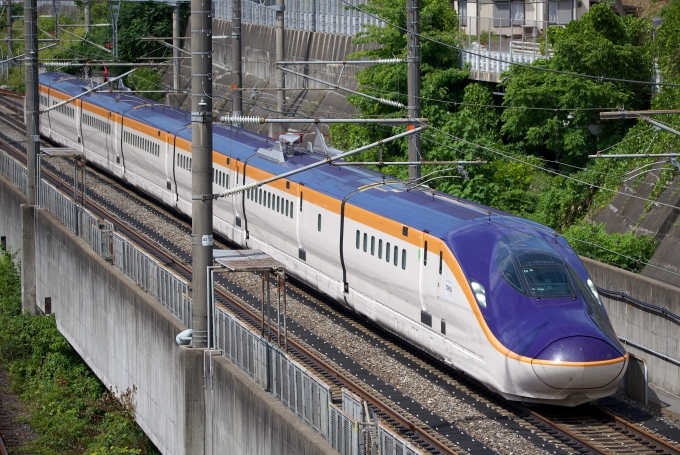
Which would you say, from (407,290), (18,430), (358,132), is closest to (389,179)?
(407,290)

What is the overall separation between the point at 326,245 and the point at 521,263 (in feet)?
21.7

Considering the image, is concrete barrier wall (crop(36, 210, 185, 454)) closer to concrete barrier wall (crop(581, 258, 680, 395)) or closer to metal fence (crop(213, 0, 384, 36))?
concrete barrier wall (crop(581, 258, 680, 395))

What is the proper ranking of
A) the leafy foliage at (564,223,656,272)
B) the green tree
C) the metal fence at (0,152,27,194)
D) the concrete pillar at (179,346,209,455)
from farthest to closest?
1. the metal fence at (0,152,27,194)
2. the green tree
3. the leafy foliage at (564,223,656,272)
4. the concrete pillar at (179,346,209,455)

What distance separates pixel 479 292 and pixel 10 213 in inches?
870

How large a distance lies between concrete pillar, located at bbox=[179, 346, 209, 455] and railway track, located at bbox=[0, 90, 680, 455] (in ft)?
6.92

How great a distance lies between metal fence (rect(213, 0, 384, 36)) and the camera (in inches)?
1875

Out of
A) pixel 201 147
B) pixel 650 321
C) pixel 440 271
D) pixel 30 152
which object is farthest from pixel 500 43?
pixel 201 147

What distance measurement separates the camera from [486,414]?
16.5 metres

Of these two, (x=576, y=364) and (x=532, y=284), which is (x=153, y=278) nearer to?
(x=532, y=284)

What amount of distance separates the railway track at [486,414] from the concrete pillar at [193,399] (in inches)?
83.0

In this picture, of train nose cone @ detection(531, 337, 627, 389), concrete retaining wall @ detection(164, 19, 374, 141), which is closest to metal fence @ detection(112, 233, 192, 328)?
train nose cone @ detection(531, 337, 627, 389)

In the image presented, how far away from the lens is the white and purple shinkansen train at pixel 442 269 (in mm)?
15797

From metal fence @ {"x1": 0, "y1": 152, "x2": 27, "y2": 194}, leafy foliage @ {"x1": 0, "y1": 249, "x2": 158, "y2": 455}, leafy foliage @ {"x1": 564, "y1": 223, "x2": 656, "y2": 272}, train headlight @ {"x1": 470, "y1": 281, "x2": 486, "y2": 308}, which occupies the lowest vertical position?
leafy foliage @ {"x1": 0, "y1": 249, "x2": 158, "y2": 455}

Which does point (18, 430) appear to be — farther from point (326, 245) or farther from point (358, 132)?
point (358, 132)
